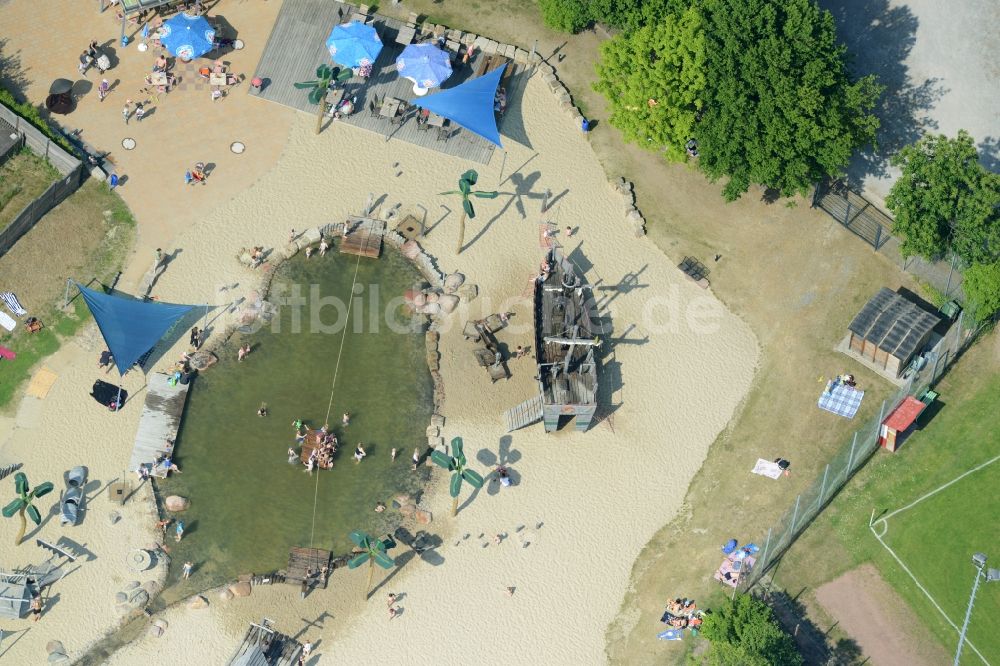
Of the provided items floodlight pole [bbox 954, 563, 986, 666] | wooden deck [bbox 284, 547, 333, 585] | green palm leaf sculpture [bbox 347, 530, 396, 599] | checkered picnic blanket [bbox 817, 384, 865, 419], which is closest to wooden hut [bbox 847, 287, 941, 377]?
checkered picnic blanket [bbox 817, 384, 865, 419]

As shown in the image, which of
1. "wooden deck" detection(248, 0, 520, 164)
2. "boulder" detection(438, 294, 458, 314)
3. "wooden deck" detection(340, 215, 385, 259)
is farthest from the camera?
"wooden deck" detection(248, 0, 520, 164)

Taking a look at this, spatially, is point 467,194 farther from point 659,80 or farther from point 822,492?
point 822,492

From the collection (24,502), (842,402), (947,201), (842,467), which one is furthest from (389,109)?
(842,467)

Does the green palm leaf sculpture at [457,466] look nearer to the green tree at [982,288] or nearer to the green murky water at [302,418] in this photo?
the green murky water at [302,418]

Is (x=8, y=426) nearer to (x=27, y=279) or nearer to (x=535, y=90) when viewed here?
(x=27, y=279)

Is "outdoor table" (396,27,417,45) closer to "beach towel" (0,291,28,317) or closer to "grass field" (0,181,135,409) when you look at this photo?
"grass field" (0,181,135,409)
